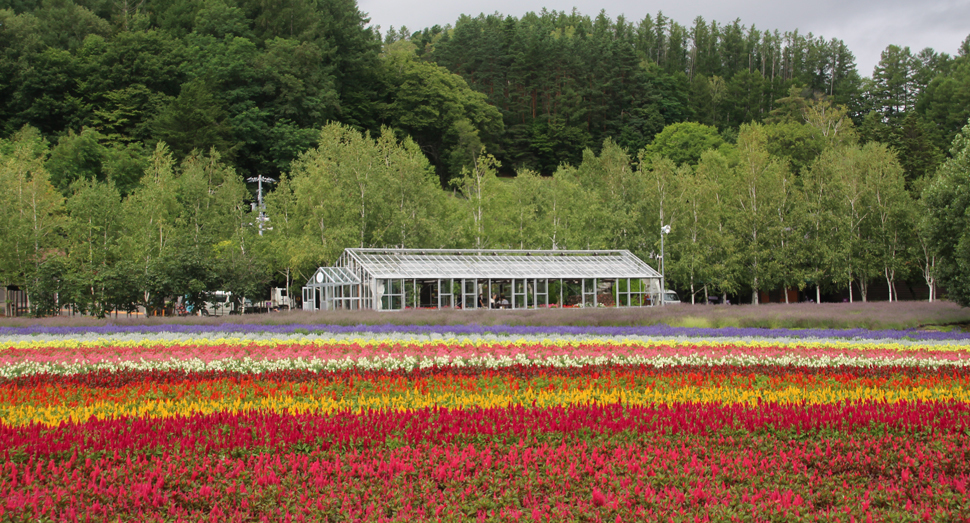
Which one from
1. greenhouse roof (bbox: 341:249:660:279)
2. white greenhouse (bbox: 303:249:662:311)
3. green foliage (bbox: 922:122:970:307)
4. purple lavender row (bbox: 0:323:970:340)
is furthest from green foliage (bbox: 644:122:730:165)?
purple lavender row (bbox: 0:323:970:340)

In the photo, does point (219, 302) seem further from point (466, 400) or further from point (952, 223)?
point (466, 400)

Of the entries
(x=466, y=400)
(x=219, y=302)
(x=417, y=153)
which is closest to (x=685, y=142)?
(x=417, y=153)

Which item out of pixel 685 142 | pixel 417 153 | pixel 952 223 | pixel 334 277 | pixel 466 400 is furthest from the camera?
pixel 685 142

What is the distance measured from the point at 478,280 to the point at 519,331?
19.1 meters

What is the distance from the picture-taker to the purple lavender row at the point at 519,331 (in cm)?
2173

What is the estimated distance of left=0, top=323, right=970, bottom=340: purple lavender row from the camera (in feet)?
71.3

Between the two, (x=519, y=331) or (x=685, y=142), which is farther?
(x=685, y=142)

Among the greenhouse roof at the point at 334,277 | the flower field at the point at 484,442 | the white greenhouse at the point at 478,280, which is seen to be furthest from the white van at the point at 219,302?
the flower field at the point at 484,442

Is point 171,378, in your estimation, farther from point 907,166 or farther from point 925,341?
point 907,166

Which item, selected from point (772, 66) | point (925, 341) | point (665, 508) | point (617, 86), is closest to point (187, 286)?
point (925, 341)

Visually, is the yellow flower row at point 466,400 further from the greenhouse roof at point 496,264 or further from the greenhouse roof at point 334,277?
the greenhouse roof at point 334,277

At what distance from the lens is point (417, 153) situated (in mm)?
59281

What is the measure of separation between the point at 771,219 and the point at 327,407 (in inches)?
1862

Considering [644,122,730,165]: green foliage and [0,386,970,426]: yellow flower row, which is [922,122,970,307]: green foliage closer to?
[0,386,970,426]: yellow flower row
